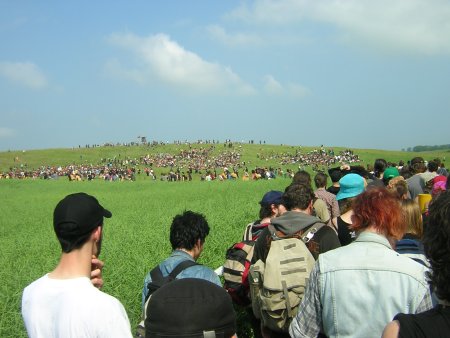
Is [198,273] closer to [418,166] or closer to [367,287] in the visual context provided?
[367,287]

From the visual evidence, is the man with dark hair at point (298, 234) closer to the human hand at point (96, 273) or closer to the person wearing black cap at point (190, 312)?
the human hand at point (96, 273)

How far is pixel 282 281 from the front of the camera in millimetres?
3922

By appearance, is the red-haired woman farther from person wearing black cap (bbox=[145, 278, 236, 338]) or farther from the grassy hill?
the grassy hill

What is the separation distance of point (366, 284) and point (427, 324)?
1184 mm

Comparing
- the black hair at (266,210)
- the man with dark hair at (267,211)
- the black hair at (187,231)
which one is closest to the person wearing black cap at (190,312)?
the black hair at (187,231)

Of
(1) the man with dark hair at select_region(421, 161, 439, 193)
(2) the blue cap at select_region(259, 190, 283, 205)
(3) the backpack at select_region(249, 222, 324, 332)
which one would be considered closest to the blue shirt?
(3) the backpack at select_region(249, 222, 324, 332)

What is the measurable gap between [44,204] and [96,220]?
102ft

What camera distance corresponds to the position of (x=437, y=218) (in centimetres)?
223

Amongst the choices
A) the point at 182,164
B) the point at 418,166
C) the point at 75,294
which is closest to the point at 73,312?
the point at 75,294

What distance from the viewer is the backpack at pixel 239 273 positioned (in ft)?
16.6

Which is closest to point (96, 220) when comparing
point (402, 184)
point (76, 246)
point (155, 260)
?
point (76, 246)

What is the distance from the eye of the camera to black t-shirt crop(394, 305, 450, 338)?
2.02 m

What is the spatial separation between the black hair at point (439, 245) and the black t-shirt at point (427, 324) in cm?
8

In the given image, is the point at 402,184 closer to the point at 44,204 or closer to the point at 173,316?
the point at 173,316
